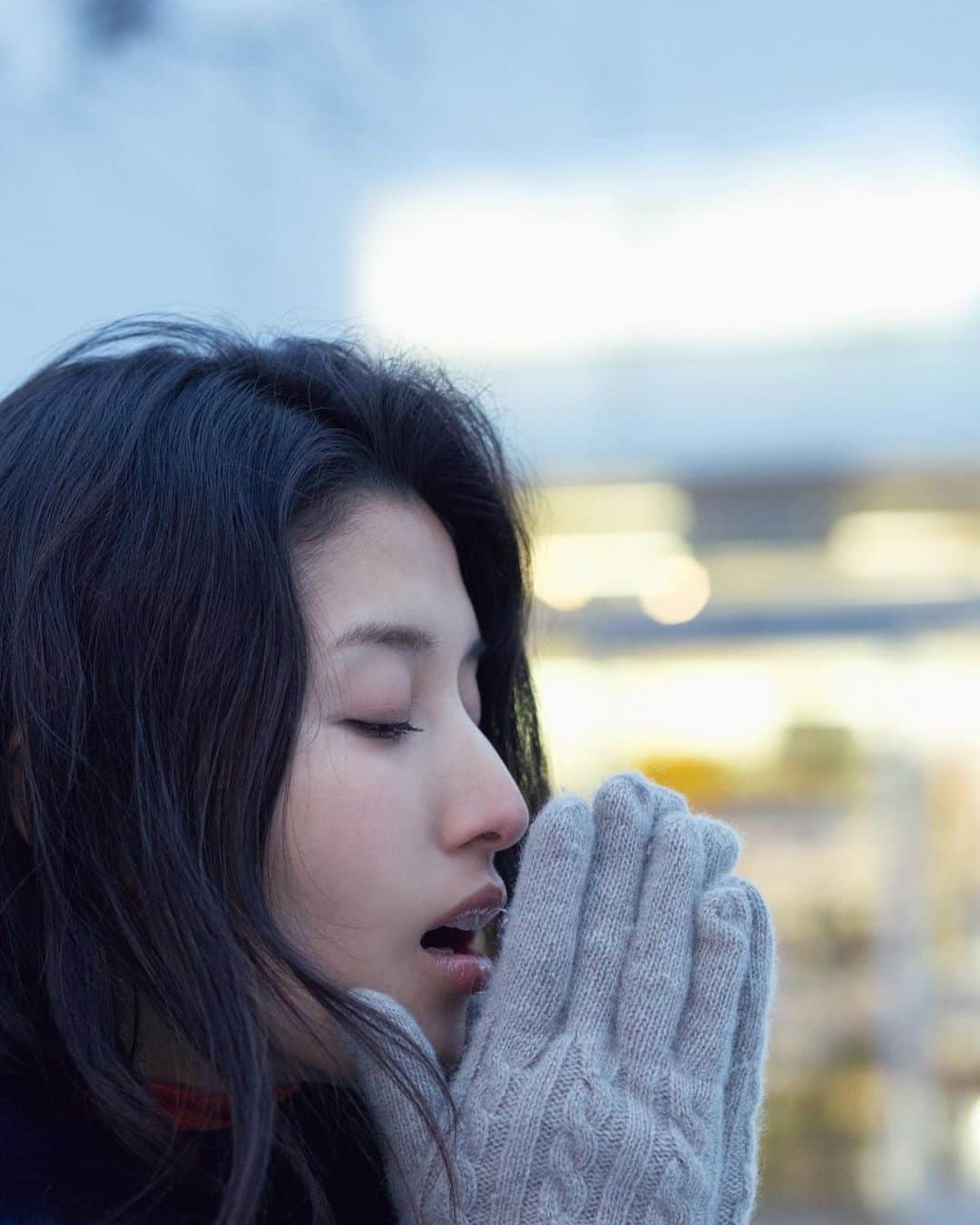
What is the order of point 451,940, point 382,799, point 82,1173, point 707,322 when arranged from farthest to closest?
point 707,322 → point 451,940 → point 382,799 → point 82,1173

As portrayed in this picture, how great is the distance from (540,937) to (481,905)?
7 cm

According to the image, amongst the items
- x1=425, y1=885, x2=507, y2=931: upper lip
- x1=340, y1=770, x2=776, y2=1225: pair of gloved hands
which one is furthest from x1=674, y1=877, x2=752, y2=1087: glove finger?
x1=425, y1=885, x2=507, y2=931: upper lip

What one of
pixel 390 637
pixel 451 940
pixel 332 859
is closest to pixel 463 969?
pixel 451 940

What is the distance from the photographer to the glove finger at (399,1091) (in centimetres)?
95

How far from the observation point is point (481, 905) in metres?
1.09

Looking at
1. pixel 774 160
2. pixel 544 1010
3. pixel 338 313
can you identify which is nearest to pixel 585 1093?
pixel 544 1010

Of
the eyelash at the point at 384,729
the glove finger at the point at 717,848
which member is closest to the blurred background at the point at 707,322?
the glove finger at the point at 717,848

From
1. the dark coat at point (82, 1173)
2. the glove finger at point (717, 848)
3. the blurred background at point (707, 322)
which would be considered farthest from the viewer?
the blurred background at point (707, 322)

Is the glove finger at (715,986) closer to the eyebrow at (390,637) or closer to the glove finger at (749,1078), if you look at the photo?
the glove finger at (749,1078)

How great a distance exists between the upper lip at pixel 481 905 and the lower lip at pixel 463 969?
0.08ft

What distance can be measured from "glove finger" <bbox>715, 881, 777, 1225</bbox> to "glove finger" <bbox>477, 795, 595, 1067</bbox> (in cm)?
14

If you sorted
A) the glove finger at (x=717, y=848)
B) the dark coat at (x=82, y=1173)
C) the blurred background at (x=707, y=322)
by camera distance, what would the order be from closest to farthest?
the dark coat at (x=82, y=1173) → the glove finger at (x=717, y=848) → the blurred background at (x=707, y=322)

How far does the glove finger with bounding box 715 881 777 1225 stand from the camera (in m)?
1.04

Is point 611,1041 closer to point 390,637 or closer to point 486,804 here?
point 486,804
